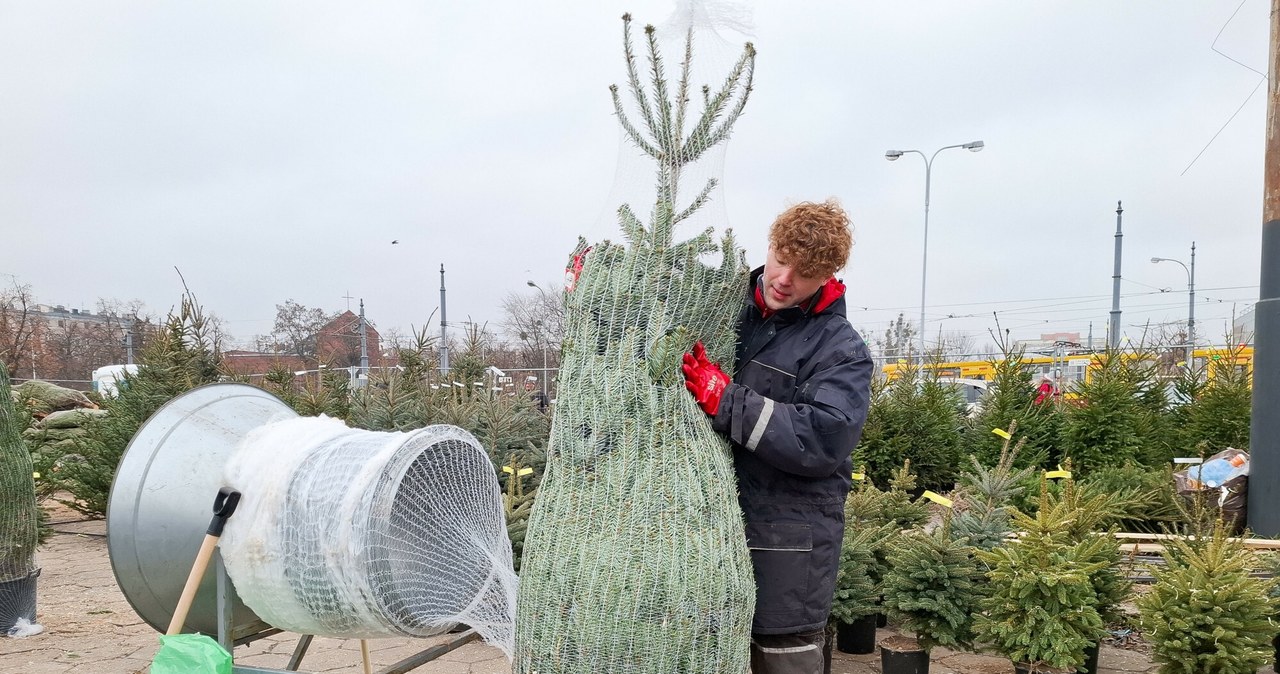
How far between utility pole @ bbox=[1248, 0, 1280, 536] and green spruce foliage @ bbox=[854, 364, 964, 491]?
280 cm

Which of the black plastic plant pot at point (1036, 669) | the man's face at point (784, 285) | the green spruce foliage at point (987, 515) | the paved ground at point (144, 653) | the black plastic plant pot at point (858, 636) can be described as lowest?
the paved ground at point (144, 653)

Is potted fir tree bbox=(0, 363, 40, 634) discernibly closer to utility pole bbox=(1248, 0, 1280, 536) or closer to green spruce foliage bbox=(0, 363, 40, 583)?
green spruce foliage bbox=(0, 363, 40, 583)

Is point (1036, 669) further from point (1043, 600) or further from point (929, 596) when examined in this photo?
point (929, 596)

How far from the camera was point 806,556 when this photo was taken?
2.37 m

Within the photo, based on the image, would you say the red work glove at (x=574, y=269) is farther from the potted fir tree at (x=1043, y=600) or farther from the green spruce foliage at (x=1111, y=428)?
the green spruce foliage at (x=1111, y=428)

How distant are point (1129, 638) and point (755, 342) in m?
3.61

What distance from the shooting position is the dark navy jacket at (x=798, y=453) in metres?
2.22

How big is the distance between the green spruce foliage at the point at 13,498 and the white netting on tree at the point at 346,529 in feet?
10.5

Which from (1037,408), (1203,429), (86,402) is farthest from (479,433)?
(86,402)

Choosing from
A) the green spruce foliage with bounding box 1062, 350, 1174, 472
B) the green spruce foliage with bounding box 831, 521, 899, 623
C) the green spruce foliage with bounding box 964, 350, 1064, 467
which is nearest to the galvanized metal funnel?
the green spruce foliage with bounding box 831, 521, 899, 623

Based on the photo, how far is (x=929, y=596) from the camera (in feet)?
11.7

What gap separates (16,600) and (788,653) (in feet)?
16.5

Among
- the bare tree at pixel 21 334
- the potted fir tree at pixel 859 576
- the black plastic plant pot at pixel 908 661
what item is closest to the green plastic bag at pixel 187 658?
the potted fir tree at pixel 859 576

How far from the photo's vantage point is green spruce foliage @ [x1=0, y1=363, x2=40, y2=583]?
15.4 feet
